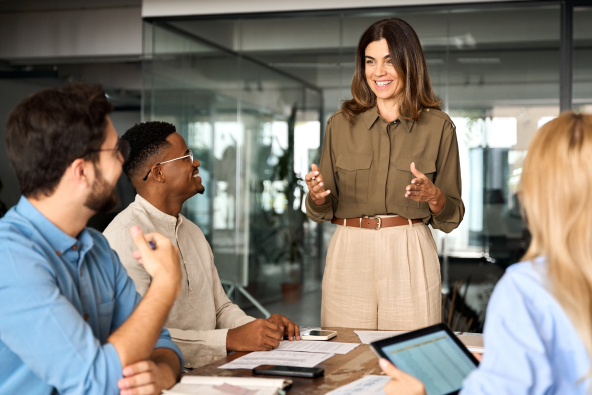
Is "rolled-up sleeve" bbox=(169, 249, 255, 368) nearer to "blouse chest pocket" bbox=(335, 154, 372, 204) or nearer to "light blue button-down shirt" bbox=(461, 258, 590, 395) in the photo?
"blouse chest pocket" bbox=(335, 154, 372, 204)

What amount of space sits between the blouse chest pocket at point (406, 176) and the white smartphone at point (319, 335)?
69cm

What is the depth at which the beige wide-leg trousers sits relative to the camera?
90.7 inches

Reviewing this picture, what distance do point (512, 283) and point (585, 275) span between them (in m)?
0.12

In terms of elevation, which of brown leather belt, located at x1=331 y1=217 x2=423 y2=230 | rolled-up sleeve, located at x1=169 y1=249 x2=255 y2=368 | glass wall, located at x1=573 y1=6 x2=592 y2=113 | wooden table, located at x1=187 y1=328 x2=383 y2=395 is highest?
glass wall, located at x1=573 y1=6 x2=592 y2=113

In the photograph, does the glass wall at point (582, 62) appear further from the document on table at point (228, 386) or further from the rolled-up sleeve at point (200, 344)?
the document on table at point (228, 386)

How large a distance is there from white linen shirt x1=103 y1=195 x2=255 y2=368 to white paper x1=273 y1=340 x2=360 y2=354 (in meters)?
0.20

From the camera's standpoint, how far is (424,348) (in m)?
1.28

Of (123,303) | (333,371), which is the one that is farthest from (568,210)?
(123,303)

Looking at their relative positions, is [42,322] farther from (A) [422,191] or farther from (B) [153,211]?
(A) [422,191]

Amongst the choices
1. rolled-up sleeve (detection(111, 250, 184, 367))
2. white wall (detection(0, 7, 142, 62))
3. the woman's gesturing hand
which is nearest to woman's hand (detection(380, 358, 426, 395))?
rolled-up sleeve (detection(111, 250, 184, 367))

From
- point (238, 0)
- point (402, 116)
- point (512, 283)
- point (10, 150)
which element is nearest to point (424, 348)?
point (512, 283)

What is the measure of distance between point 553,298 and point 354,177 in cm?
147

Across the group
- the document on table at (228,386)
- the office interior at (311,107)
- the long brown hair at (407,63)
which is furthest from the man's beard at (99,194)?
the office interior at (311,107)

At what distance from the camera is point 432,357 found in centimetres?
127
